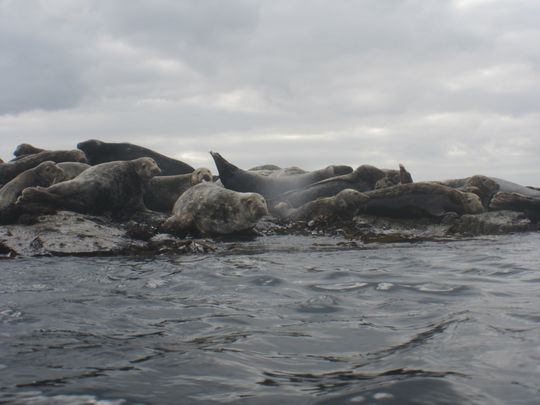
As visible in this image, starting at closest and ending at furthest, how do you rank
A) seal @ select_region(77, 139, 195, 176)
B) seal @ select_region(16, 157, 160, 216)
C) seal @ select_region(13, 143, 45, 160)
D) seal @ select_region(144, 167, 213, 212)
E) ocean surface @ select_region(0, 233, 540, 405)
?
ocean surface @ select_region(0, 233, 540, 405) → seal @ select_region(16, 157, 160, 216) → seal @ select_region(144, 167, 213, 212) → seal @ select_region(77, 139, 195, 176) → seal @ select_region(13, 143, 45, 160)

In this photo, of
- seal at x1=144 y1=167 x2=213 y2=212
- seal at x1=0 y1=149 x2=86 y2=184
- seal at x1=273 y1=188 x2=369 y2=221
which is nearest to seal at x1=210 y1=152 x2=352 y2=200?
seal at x1=144 y1=167 x2=213 y2=212

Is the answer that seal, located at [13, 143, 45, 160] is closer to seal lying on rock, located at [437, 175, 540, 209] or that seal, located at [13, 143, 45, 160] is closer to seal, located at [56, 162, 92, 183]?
seal, located at [56, 162, 92, 183]

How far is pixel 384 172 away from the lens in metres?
17.9

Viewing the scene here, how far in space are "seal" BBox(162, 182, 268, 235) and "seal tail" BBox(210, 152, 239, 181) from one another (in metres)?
4.06

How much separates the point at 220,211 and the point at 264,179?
5.42m

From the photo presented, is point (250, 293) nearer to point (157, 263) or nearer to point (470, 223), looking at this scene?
point (157, 263)

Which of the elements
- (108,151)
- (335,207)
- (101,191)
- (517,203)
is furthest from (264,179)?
(517,203)

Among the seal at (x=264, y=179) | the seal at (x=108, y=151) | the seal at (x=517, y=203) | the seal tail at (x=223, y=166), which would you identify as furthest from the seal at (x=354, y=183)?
the seal at (x=108, y=151)

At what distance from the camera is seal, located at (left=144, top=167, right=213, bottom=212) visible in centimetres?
1652

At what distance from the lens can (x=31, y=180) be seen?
15492 mm

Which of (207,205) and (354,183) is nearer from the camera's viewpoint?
(207,205)

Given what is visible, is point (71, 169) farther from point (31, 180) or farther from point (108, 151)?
point (108, 151)

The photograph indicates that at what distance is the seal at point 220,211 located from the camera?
13.5 m

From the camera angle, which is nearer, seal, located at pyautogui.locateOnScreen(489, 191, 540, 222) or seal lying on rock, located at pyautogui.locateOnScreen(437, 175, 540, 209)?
seal, located at pyautogui.locateOnScreen(489, 191, 540, 222)
